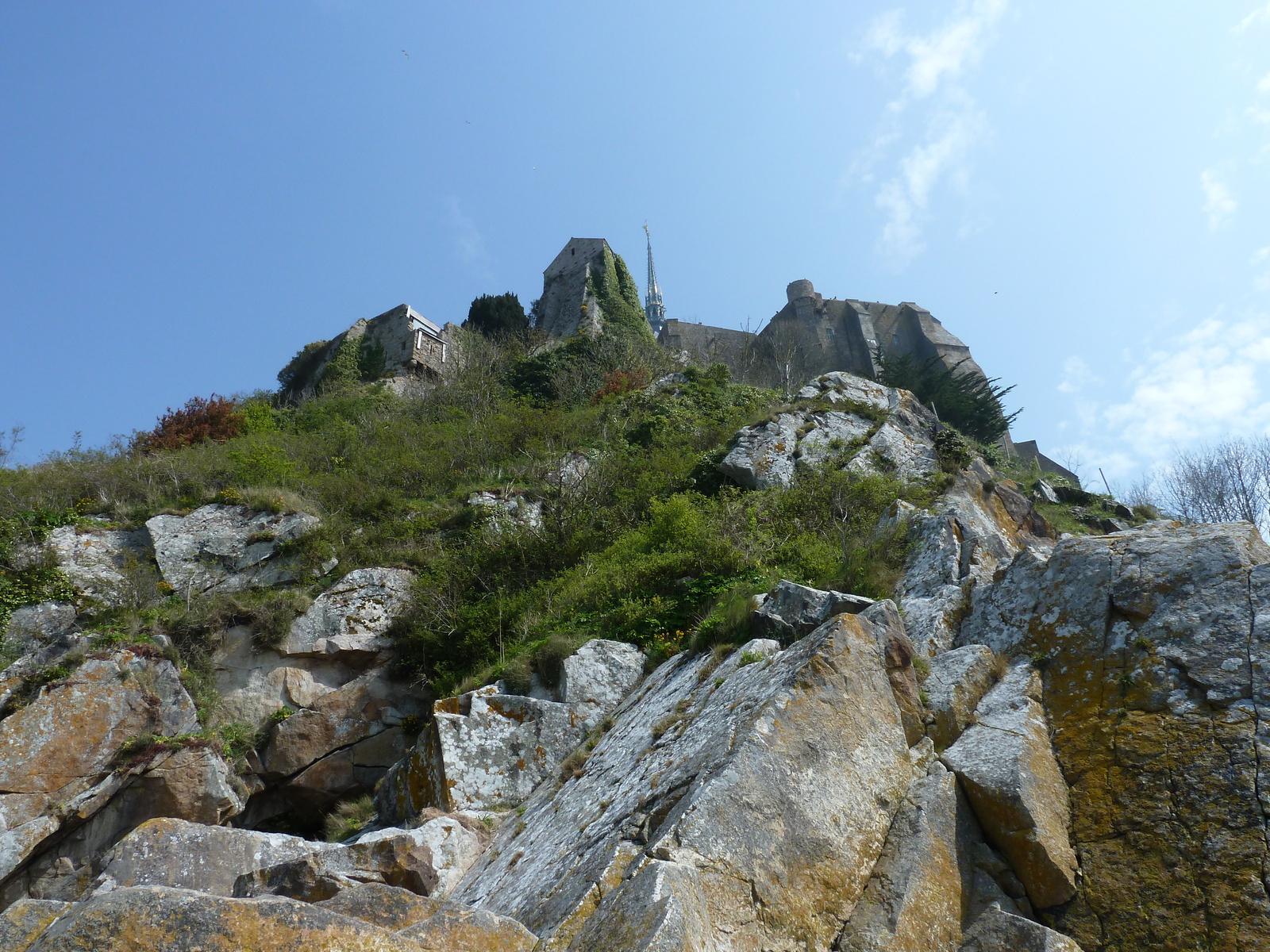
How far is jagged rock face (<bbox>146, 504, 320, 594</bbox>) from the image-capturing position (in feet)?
40.4

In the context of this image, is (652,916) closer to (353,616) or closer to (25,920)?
(25,920)

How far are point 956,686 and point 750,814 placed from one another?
1939mm

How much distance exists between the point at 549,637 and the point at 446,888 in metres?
3.41

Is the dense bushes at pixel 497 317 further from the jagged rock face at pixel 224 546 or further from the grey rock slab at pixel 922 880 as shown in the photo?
the grey rock slab at pixel 922 880

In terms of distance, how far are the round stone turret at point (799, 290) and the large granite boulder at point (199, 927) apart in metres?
40.1

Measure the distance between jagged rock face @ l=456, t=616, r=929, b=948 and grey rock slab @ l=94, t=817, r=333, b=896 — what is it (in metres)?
2.43

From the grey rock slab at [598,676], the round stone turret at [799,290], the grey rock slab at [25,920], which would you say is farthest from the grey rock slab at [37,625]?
the round stone turret at [799,290]

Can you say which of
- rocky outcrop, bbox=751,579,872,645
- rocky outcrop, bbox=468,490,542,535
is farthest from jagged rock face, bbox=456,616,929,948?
rocky outcrop, bbox=468,490,542,535

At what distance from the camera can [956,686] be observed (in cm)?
482

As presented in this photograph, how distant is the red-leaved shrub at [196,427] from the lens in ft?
70.5

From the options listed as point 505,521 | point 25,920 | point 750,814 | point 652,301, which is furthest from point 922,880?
point 652,301

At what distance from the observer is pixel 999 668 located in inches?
198

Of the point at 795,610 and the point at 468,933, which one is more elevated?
the point at 795,610

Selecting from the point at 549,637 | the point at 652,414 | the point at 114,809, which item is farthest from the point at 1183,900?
the point at 652,414
